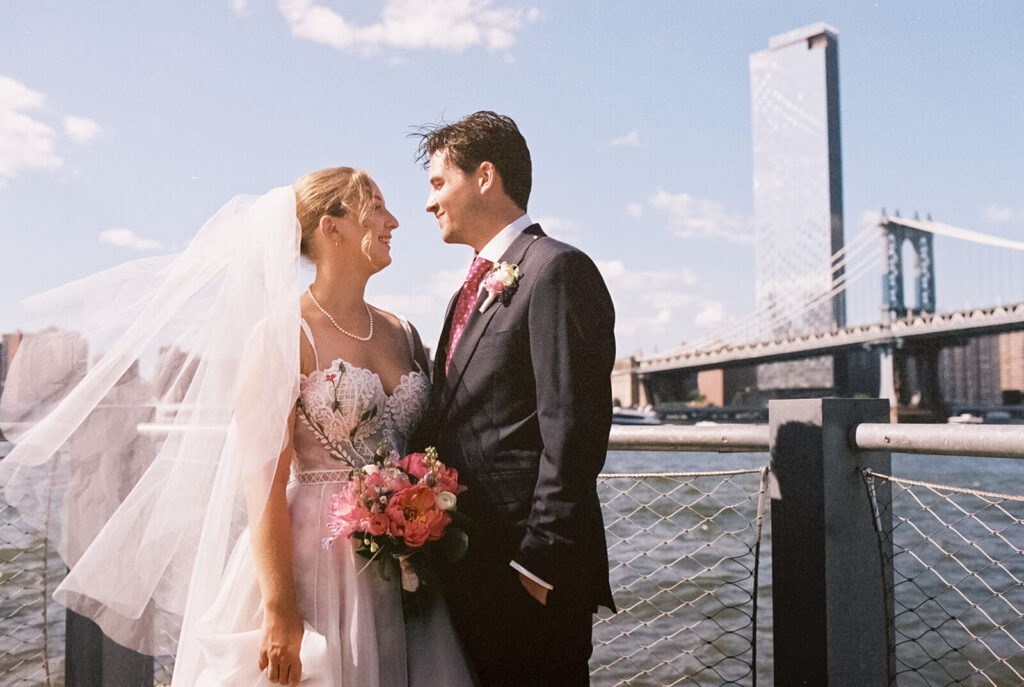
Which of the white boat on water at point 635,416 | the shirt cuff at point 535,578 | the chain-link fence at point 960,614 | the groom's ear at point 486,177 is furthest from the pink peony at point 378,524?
the white boat on water at point 635,416

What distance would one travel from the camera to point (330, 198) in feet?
5.71

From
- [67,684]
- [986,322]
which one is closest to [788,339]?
[986,322]

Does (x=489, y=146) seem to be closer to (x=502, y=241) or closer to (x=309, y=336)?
(x=502, y=241)

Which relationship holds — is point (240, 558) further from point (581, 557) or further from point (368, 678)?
point (581, 557)

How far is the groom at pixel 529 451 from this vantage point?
144cm

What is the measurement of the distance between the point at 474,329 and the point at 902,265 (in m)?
39.3

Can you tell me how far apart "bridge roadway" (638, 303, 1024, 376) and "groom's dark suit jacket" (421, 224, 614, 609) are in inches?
976

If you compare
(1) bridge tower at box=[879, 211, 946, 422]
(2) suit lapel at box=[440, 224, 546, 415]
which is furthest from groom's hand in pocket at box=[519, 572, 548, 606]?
(1) bridge tower at box=[879, 211, 946, 422]

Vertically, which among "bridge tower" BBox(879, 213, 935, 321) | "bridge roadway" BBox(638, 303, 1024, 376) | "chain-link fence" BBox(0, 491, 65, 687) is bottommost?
"chain-link fence" BBox(0, 491, 65, 687)

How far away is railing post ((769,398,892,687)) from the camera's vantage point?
1.72m

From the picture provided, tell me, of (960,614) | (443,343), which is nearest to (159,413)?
(443,343)

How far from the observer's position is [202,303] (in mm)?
1717

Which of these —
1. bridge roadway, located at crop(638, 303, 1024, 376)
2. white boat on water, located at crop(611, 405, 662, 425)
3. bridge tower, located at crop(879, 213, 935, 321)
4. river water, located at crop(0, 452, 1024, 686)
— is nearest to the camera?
river water, located at crop(0, 452, 1024, 686)

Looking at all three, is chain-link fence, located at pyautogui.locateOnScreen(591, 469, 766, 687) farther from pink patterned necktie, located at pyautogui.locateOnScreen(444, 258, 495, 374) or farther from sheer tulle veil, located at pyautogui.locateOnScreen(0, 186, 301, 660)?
sheer tulle veil, located at pyautogui.locateOnScreen(0, 186, 301, 660)
